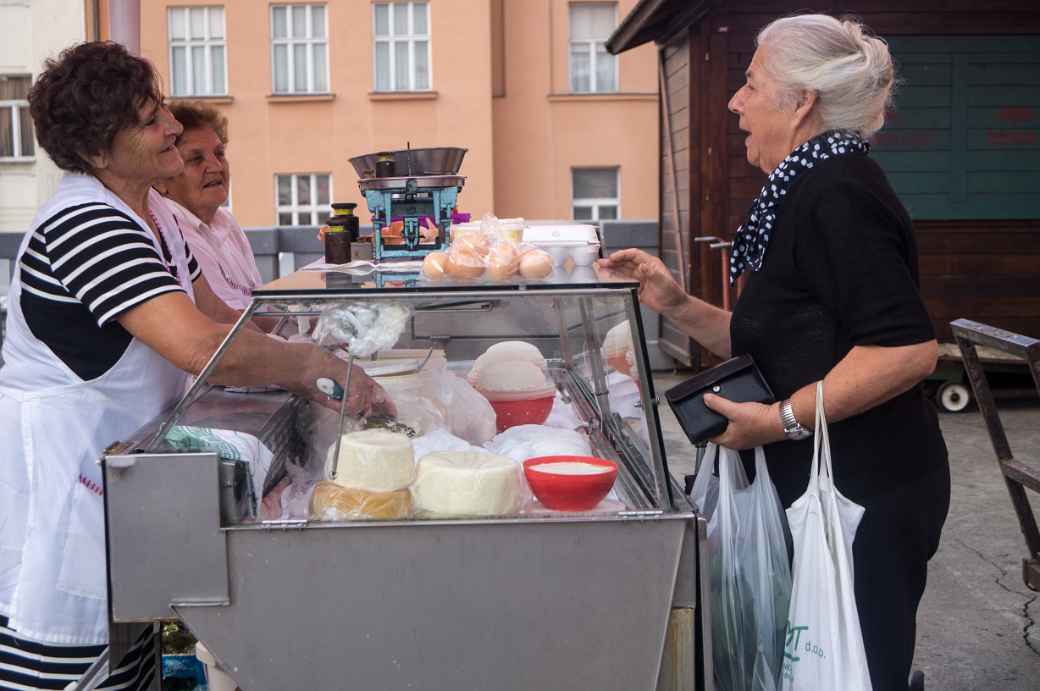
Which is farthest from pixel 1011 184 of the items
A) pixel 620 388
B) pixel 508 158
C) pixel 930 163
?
pixel 508 158

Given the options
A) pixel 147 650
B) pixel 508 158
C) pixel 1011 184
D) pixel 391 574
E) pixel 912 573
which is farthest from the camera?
pixel 508 158

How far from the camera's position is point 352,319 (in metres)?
2.07

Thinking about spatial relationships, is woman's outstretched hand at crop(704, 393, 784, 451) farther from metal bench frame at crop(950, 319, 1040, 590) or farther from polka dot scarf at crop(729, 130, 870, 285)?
metal bench frame at crop(950, 319, 1040, 590)

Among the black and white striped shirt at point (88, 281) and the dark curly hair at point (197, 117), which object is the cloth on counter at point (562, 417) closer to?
the black and white striped shirt at point (88, 281)

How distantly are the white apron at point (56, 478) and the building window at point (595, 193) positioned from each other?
17.8 m

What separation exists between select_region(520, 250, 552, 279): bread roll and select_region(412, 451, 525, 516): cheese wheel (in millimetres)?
390

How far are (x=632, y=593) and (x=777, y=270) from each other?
25.5 inches

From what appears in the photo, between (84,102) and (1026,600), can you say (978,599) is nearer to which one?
(1026,600)

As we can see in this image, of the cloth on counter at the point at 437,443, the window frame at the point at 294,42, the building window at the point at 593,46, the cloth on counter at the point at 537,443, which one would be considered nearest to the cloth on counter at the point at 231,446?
the cloth on counter at the point at 437,443

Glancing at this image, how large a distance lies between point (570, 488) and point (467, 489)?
0.57 ft

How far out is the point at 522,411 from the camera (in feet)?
8.90

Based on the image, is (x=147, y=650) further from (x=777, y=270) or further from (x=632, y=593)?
(x=777, y=270)

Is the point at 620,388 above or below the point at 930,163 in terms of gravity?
below

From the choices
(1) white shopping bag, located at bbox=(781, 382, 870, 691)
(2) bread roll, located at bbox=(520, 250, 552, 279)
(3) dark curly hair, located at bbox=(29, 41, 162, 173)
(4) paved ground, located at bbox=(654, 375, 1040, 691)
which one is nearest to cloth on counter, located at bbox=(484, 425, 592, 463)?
(2) bread roll, located at bbox=(520, 250, 552, 279)
